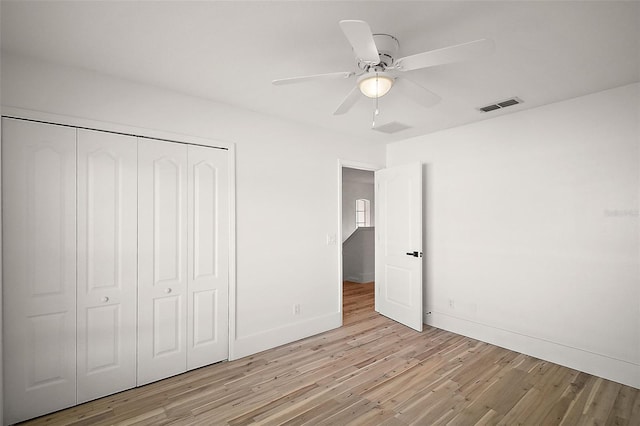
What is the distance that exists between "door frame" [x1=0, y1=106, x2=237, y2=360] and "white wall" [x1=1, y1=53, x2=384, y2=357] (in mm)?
43

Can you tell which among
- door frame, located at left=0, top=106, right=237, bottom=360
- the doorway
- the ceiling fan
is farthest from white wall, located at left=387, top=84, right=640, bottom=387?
door frame, located at left=0, top=106, right=237, bottom=360

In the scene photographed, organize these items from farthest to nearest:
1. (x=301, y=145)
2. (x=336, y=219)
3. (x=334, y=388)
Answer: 1. (x=336, y=219)
2. (x=301, y=145)
3. (x=334, y=388)

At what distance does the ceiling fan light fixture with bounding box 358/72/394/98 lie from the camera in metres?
1.97

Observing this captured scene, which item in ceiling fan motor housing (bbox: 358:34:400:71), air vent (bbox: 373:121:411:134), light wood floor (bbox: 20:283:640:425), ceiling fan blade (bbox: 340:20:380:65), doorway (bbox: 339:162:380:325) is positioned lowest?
light wood floor (bbox: 20:283:640:425)

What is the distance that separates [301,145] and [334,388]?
2612 millimetres

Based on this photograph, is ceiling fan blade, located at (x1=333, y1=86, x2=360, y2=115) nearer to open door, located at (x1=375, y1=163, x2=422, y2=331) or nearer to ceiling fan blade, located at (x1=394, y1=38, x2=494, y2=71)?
ceiling fan blade, located at (x1=394, y1=38, x2=494, y2=71)

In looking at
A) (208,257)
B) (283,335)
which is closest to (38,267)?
(208,257)

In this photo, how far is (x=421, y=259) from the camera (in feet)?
12.9

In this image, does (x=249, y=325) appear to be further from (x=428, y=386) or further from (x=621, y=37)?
(x=621, y=37)

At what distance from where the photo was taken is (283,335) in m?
3.51

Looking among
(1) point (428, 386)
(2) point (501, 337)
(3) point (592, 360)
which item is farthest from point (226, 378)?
(3) point (592, 360)

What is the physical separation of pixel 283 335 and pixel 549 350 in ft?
9.16

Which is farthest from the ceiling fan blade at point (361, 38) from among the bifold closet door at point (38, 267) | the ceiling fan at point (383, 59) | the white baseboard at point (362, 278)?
the white baseboard at point (362, 278)

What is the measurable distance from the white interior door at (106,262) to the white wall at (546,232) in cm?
352
